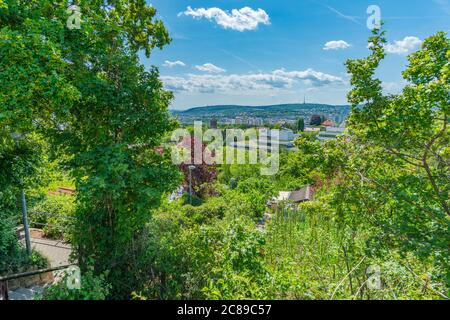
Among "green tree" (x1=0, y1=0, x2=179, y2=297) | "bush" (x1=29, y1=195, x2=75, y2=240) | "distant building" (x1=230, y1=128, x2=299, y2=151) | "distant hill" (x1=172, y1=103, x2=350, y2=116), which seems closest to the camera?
"green tree" (x1=0, y1=0, x2=179, y2=297)

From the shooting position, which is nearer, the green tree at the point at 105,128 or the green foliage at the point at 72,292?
the green foliage at the point at 72,292

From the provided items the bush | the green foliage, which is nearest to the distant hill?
the bush

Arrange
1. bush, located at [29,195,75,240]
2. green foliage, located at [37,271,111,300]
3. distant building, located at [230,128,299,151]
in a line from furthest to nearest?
distant building, located at [230,128,299,151] < bush, located at [29,195,75,240] < green foliage, located at [37,271,111,300]

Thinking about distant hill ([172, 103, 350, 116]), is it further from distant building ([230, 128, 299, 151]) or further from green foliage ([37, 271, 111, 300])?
green foliage ([37, 271, 111, 300])

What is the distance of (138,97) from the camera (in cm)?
480

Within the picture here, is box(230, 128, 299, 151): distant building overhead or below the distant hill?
below

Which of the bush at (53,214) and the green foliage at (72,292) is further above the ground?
the green foliage at (72,292)

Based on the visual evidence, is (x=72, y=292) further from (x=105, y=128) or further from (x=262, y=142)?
(x=262, y=142)

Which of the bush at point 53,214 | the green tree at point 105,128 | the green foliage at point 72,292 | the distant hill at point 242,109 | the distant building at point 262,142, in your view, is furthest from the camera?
the distant hill at point 242,109

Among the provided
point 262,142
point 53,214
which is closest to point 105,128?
point 53,214

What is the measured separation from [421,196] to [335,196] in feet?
3.27

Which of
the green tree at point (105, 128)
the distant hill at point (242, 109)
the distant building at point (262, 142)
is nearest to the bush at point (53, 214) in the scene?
the green tree at point (105, 128)

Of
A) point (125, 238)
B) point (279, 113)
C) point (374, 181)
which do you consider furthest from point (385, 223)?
point (279, 113)

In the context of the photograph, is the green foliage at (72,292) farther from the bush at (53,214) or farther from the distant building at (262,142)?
the distant building at (262,142)
